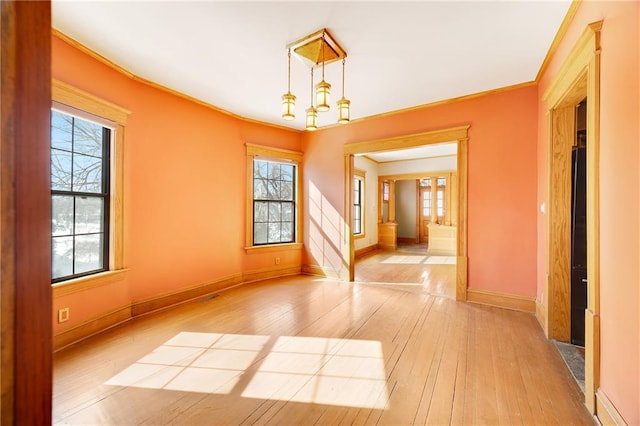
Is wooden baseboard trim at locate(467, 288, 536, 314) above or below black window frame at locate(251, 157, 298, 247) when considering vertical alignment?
below

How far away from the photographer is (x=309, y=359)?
8.04ft

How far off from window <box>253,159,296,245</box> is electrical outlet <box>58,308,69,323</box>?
8.83ft

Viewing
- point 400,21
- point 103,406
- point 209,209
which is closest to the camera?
point 103,406

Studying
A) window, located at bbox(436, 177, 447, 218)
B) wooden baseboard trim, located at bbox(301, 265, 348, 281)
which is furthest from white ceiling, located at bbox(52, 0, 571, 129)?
window, located at bbox(436, 177, 447, 218)

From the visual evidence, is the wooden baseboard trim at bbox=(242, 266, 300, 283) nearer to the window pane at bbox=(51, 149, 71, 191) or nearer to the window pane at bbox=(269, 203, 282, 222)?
the window pane at bbox=(269, 203, 282, 222)

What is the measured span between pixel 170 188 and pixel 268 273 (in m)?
2.24

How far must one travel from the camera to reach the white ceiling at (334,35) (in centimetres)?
224

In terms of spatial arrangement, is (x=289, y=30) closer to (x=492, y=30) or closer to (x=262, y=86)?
(x=262, y=86)

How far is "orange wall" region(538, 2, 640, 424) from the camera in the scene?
1.43 m

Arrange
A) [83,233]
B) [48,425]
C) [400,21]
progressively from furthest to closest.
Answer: [83,233] < [400,21] < [48,425]

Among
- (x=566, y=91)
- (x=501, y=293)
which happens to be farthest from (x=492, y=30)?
(x=501, y=293)

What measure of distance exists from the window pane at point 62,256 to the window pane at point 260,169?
9.06 feet

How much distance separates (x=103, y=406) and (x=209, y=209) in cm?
273

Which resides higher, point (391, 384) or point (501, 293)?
point (501, 293)
